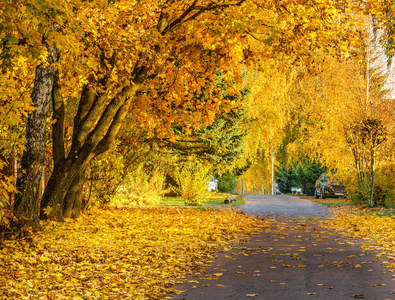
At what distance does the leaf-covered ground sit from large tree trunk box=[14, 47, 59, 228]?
0.63m

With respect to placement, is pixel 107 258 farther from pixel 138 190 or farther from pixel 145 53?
pixel 138 190

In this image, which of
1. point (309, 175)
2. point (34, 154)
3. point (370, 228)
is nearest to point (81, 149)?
point (34, 154)

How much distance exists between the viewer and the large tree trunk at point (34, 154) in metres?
9.62

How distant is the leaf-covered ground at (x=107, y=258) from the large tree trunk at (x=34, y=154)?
0.63 m

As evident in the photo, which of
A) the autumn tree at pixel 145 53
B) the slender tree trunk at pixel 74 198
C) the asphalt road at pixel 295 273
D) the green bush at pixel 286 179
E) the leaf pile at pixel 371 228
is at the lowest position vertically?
the asphalt road at pixel 295 273

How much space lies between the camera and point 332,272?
7539mm

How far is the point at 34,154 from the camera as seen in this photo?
390 inches

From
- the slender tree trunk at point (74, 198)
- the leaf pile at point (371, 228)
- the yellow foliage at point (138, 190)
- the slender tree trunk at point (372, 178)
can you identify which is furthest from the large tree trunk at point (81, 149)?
the slender tree trunk at point (372, 178)

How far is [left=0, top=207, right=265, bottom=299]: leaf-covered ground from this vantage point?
6.43 metres

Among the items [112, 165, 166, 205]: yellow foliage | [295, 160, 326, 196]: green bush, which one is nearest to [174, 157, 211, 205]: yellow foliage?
[112, 165, 166, 205]: yellow foliage

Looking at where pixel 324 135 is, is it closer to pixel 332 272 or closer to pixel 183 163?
pixel 183 163

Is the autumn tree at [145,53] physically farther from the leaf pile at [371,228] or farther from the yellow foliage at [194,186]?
the yellow foliage at [194,186]

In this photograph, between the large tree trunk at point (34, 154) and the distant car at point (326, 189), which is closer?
the large tree trunk at point (34, 154)

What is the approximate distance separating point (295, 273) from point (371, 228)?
22.9ft
